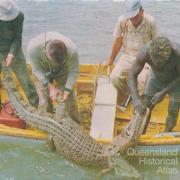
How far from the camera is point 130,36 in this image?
877cm

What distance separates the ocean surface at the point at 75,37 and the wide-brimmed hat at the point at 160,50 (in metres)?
1.61

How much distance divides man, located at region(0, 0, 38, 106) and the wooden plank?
3.53 ft

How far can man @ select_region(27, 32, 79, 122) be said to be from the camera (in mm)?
7230

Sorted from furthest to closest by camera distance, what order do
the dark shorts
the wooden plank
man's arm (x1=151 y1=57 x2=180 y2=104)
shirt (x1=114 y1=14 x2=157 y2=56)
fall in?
shirt (x1=114 y1=14 x2=157 y2=56) < the wooden plank < the dark shorts < man's arm (x1=151 y1=57 x2=180 y2=104)

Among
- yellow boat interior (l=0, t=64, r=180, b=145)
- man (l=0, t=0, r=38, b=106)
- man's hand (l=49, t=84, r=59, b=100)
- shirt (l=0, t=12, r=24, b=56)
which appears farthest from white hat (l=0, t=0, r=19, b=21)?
yellow boat interior (l=0, t=64, r=180, b=145)

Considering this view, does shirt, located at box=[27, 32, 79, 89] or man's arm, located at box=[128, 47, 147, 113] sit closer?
man's arm, located at box=[128, 47, 147, 113]

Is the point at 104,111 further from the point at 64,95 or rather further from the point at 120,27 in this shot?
the point at 120,27

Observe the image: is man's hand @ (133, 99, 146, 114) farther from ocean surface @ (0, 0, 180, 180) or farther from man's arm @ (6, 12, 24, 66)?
man's arm @ (6, 12, 24, 66)

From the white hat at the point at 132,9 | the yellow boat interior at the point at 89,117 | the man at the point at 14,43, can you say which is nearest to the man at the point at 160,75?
the yellow boat interior at the point at 89,117

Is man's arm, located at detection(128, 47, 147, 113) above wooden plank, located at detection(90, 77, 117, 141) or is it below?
above

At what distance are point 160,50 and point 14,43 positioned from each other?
256 cm

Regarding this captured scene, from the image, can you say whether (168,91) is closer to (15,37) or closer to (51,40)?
(51,40)

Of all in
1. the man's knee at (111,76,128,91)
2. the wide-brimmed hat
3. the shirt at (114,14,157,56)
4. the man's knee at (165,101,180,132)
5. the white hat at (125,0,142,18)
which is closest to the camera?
the wide-brimmed hat

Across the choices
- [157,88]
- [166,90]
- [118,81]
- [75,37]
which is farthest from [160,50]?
[75,37]
